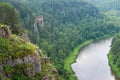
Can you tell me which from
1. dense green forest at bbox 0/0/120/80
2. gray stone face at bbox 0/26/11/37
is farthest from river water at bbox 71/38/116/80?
gray stone face at bbox 0/26/11/37

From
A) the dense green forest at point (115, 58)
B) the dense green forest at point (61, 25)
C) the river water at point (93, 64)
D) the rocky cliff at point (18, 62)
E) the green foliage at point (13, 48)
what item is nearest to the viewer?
the rocky cliff at point (18, 62)

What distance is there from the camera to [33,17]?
12950cm

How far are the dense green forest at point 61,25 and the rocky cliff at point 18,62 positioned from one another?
39131 mm

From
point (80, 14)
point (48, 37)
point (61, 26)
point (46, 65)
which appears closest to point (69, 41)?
point (48, 37)

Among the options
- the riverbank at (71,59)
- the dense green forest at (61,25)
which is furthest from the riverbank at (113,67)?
the dense green forest at (61,25)

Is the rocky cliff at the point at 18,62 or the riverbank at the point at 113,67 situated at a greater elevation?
the rocky cliff at the point at 18,62

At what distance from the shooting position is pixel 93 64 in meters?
107

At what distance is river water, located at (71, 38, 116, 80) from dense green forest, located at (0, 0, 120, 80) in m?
5.30

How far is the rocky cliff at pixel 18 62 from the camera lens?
142 ft

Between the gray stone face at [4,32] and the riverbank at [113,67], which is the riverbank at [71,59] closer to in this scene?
the riverbank at [113,67]

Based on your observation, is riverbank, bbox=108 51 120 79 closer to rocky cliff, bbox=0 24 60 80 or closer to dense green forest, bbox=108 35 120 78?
Result: dense green forest, bbox=108 35 120 78

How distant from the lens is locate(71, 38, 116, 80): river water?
9384 cm

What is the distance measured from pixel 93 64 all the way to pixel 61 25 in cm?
5862

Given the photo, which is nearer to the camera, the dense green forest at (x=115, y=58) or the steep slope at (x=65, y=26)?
the dense green forest at (x=115, y=58)
